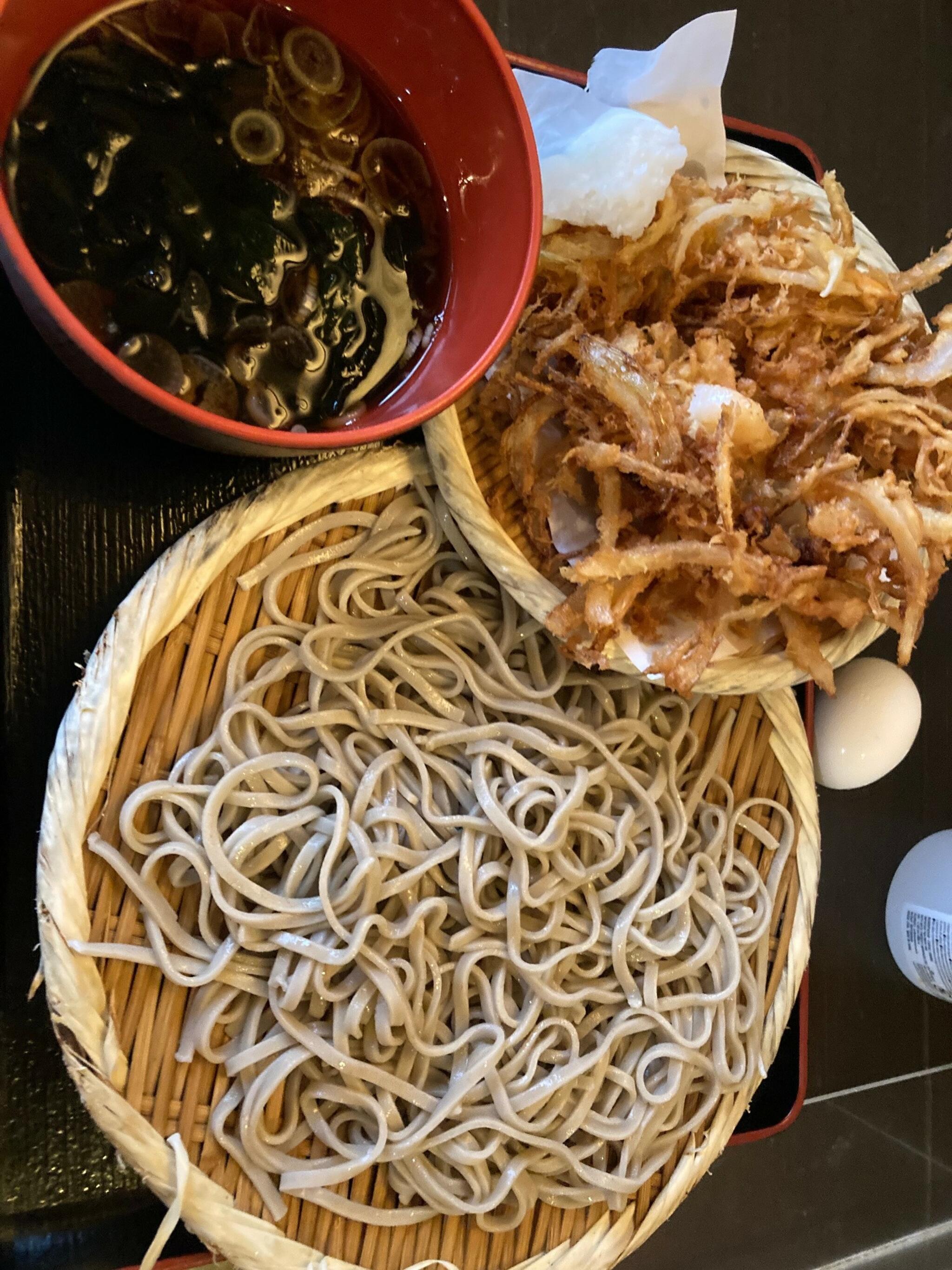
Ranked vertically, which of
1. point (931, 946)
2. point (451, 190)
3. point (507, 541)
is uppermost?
point (451, 190)

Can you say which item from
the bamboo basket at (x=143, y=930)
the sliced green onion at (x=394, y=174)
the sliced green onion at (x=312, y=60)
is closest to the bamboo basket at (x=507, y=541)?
the bamboo basket at (x=143, y=930)

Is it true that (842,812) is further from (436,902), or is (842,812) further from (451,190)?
(451,190)

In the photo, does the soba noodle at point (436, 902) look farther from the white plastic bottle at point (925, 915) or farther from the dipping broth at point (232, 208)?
the white plastic bottle at point (925, 915)

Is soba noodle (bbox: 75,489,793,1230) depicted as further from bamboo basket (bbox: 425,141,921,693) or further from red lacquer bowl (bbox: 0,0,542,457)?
red lacquer bowl (bbox: 0,0,542,457)

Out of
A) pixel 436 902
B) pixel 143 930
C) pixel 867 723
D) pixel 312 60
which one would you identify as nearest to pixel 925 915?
pixel 867 723

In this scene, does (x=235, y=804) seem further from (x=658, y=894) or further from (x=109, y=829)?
(x=658, y=894)

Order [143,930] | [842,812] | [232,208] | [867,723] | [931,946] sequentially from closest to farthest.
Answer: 1. [232,208]
2. [143,930]
3. [867,723]
4. [931,946]
5. [842,812]
